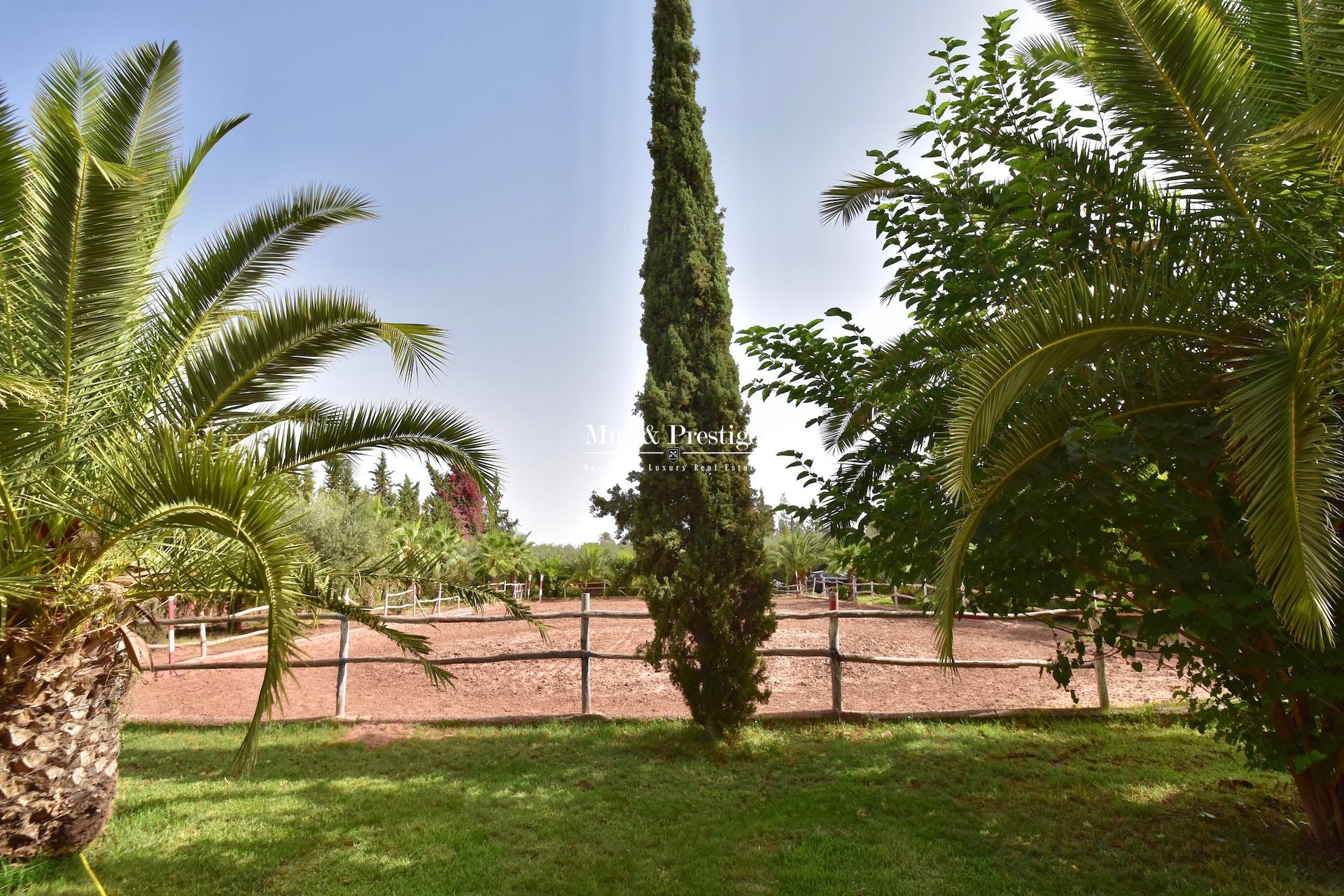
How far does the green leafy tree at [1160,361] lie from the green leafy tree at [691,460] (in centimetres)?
246

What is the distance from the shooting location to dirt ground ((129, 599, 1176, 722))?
834 centimetres

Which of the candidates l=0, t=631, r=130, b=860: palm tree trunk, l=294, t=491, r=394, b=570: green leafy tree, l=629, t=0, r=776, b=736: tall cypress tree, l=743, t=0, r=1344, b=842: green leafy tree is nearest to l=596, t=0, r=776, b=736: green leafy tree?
l=629, t=0, r=776, b=736: tall cypress tree

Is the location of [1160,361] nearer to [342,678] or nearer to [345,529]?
[342,678]

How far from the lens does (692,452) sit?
23.6ft

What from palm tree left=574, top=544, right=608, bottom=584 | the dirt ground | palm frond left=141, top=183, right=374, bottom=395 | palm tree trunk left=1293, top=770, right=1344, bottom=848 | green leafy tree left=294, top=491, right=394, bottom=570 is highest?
palm frond left=141, top=183, right=374, bottom=395

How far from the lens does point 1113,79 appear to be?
12.2ft

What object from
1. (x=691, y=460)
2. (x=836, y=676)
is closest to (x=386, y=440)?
(x=691, y=460)

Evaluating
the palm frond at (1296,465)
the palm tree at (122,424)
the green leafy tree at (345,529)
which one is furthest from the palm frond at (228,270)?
the green leafy tree at (345,529)

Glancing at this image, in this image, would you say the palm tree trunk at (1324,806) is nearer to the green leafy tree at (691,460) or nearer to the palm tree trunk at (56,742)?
the green leafy tree at (691,460)

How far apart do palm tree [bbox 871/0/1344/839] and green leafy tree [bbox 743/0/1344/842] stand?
0.04ft

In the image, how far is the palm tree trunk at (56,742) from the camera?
403 centimetres

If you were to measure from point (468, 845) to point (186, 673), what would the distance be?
973 centimetres

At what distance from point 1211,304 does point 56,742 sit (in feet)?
22.0

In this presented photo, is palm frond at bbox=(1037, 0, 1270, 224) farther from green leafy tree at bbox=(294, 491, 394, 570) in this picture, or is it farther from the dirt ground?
green leafy tree at bbox=(294, 491, 394, 570)
